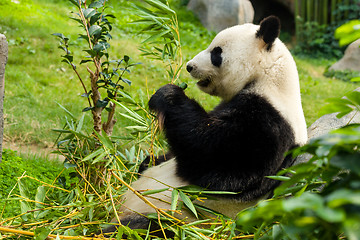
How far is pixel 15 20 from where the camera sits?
24.9 ft

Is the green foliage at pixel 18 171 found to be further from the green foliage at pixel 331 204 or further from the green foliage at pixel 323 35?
the green foliage at pixel 323 35

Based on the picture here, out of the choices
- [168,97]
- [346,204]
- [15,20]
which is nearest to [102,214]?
[168,97]

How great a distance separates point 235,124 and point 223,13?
348 inches

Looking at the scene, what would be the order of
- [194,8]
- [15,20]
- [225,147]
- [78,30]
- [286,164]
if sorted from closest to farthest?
[225,147], [286,164], [15,20], [78,30], [194,8]

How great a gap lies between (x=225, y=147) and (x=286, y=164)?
18.6 inches

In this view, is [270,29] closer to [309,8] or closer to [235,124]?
[235,124]

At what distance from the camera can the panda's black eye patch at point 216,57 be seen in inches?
115

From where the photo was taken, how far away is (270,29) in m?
2.74

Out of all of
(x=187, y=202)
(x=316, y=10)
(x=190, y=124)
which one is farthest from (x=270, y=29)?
(x=316, y=10)

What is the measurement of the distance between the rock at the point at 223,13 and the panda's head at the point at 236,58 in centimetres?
791

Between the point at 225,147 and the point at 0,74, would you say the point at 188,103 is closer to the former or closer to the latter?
the point at 225,147

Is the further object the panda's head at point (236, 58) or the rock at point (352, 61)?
the rock at point (352, 61)

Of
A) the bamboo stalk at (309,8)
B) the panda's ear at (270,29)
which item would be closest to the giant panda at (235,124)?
the panda's ear at (270,29)

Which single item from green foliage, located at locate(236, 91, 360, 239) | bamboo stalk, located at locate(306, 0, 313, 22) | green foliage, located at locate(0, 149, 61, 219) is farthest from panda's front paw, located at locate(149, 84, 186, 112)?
bamboo stalk, located at locate(306, 0, 313, 22)
